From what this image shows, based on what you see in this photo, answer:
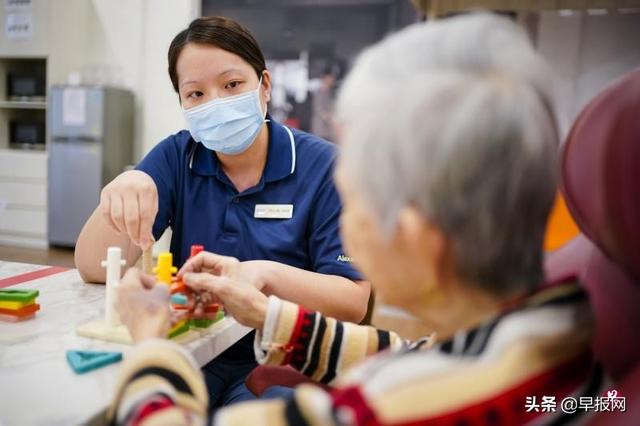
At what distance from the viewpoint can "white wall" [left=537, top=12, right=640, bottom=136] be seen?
2646 millimetres

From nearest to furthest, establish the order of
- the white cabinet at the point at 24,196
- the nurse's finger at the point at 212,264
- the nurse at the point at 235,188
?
the nurse's finger at the point at 212,264
the nurse at the point at 235,188
the white cabinet at the point at 24,196

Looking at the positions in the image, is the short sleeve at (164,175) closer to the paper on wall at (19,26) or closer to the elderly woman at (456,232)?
the elderly woman at (456,232)

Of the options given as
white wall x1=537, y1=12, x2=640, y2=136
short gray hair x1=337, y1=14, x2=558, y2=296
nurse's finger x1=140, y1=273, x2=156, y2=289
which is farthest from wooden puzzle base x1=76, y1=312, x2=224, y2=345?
white wall x1=537, y1=12, x2=640, y2=136

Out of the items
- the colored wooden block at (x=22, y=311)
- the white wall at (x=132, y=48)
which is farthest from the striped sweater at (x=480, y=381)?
the white wall at (x=132, y=48)

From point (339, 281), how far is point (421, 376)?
732 millimetres

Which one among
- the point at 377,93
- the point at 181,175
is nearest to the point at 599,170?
the point at 377,93

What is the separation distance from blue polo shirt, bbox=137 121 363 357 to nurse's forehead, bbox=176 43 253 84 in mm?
209

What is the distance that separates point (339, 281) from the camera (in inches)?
48.1

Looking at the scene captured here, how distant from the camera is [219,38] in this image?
1291 millimetres

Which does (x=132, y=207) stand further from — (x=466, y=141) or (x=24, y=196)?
(x=24, y=196)

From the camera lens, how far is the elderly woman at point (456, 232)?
0.49 metres

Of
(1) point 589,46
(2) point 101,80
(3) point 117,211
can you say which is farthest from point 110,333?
(2) point 101,80

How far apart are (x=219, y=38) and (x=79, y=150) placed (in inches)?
146

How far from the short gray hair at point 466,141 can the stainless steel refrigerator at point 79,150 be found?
14.4 feet
